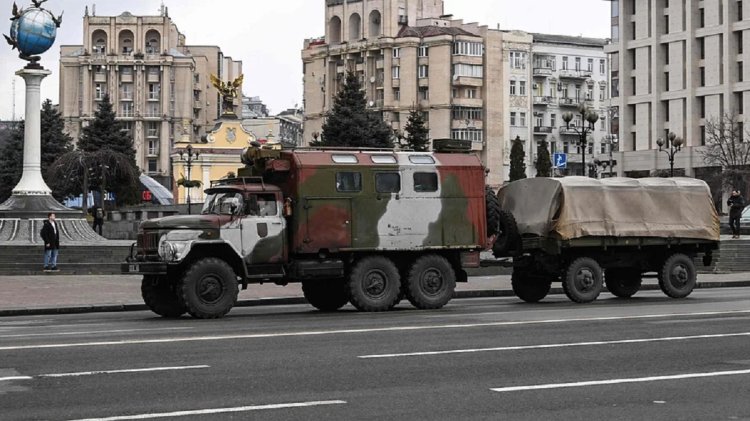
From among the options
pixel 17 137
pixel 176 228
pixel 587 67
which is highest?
pixel 587 67

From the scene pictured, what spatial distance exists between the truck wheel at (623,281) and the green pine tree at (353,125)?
61640mm

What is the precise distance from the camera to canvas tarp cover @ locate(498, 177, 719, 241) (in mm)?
25297

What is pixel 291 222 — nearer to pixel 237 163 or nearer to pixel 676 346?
pixel 676 346

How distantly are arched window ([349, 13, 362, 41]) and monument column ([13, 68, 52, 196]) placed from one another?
8917 centimetres

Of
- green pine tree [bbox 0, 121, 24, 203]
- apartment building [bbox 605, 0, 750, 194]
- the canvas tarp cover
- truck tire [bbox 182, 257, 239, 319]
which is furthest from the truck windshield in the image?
apartment building [bbox 605, 0, 750, 194]

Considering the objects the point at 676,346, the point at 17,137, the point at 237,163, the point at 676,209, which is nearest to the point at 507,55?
the point at 237,163

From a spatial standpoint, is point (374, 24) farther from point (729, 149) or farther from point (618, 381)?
point (618, 381)

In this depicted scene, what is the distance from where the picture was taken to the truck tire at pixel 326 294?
23.8 meters

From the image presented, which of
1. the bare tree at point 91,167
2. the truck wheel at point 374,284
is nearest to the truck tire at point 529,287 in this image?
the truck wheel at point 374,284

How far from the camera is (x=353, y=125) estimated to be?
89250 millimetres

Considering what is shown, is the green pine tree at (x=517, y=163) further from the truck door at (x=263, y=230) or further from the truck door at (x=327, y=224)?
the truck door at (x=263, y=230)

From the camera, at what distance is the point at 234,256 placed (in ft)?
72.1

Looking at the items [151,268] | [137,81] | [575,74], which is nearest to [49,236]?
[151,268]

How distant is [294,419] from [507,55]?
123060mm
